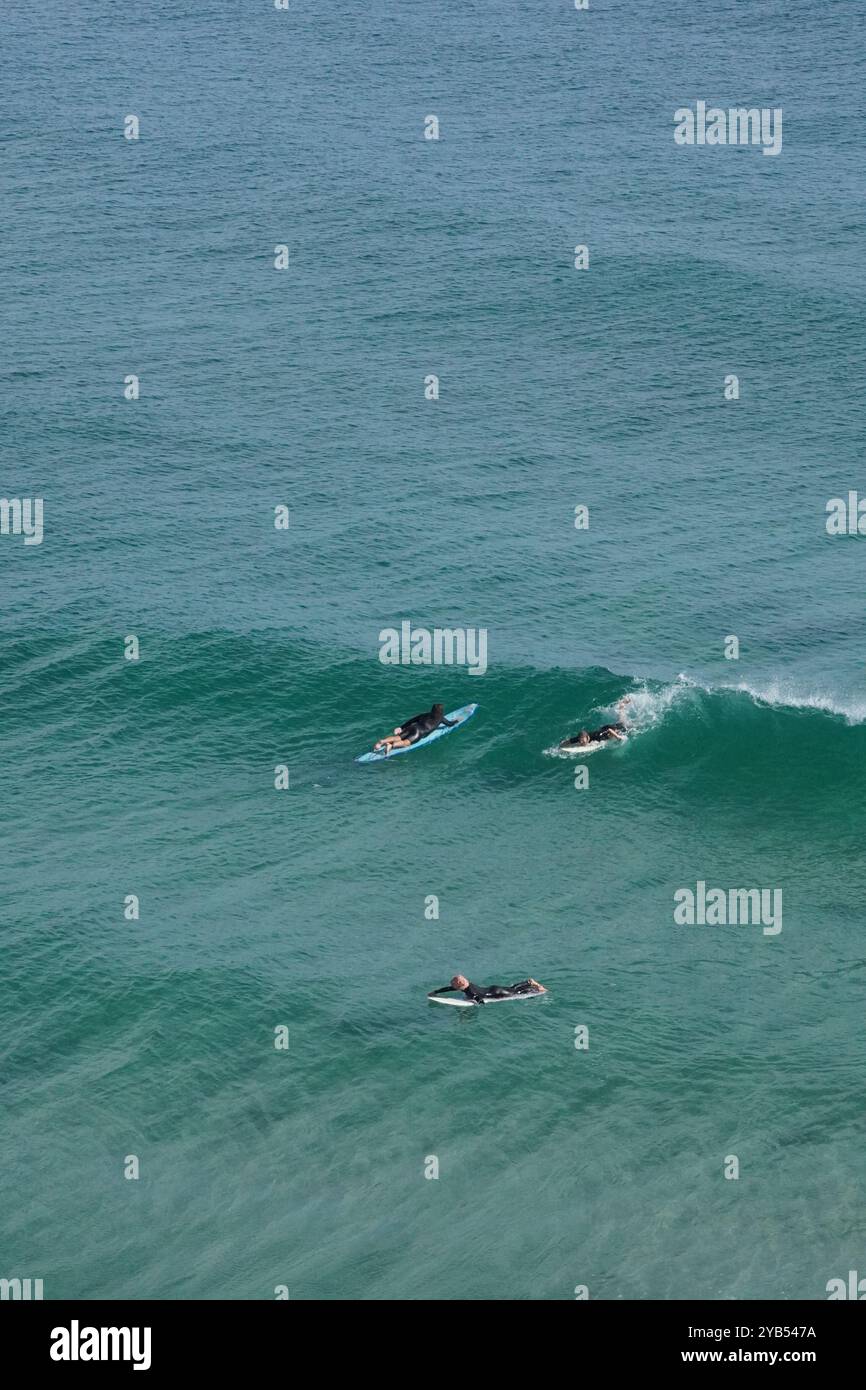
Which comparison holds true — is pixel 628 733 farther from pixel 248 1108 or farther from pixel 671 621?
pixel 248 1108

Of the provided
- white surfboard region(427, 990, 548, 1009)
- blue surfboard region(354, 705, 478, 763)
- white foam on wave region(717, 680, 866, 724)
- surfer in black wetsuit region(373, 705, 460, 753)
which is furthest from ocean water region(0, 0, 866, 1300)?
surfer in black wetsuit region(373, 705, 460, 753)

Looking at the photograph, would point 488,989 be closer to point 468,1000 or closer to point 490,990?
point 490,990

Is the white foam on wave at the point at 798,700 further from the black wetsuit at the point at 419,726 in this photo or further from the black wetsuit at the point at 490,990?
the black wetsuit at the point at 490,990

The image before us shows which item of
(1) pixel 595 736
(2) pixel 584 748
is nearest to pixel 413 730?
(2) pixel 584 748

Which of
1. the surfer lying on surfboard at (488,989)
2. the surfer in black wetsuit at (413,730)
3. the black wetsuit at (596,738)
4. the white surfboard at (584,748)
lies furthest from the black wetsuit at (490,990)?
the surfer in black wetsuit at (413,730)
